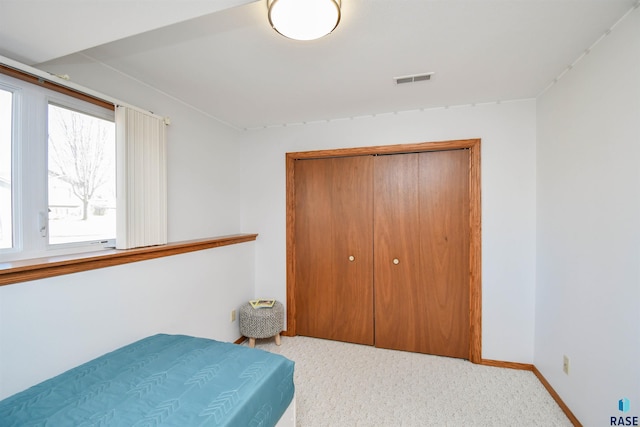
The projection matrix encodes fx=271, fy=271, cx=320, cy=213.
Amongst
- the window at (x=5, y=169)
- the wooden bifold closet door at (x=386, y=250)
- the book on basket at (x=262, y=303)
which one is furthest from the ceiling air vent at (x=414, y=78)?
the book on basket at (x=262, y=303)

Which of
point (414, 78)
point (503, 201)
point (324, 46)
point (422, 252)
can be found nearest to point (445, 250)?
point (422, 252)

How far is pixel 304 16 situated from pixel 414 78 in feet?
3.59

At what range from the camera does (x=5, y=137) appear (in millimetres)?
1406

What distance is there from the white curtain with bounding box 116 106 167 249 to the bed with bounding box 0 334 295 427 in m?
0.76

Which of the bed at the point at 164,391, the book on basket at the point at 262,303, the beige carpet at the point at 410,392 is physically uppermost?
the bed at the point at 164,391

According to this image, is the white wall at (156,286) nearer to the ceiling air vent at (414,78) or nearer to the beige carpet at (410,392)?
the beige carpet at (410,392)

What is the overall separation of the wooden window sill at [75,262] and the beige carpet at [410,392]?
4.93 ft

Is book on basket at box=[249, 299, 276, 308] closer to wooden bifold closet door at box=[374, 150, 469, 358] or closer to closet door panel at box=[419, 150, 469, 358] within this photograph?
wooden bifold closet door at box=[374, 150, 469, 358]

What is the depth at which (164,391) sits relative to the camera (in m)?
1.24

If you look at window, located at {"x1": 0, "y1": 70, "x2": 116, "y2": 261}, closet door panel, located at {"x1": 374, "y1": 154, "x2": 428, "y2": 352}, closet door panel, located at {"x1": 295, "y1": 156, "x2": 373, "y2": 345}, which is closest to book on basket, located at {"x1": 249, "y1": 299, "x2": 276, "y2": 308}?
closet door panel, located at {"x1": 295, "y1": 156, "x2": 373, "y2": 345}

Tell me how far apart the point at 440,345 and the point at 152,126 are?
3195 millimetres

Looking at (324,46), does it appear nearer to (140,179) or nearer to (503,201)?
(140,179)

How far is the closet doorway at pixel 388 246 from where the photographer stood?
2600 mm

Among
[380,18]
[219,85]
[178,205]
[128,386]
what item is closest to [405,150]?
[380,18]
